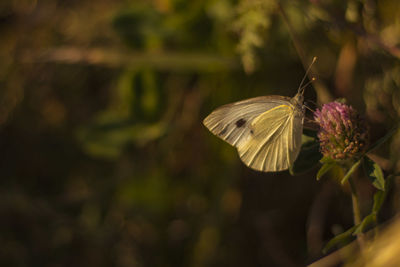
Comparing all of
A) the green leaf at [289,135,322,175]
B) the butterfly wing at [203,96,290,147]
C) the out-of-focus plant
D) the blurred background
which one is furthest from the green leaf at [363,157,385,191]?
the blurred background

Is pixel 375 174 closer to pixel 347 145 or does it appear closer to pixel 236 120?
pixel 347 145

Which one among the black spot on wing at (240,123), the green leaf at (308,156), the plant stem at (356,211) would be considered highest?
the black spot on wing at (240,123)

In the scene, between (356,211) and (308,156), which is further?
(308,156)

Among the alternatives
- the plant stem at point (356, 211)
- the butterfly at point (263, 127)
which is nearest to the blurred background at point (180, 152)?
the butterfly at point (263, 127)

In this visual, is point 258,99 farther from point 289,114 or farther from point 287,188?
point 287,188

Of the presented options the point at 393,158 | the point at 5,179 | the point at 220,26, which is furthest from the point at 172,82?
the point at 393,158

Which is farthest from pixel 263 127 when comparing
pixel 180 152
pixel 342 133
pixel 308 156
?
pixel 180 152

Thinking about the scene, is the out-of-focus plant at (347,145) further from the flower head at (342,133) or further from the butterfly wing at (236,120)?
the butterfly wing at (236,120)
